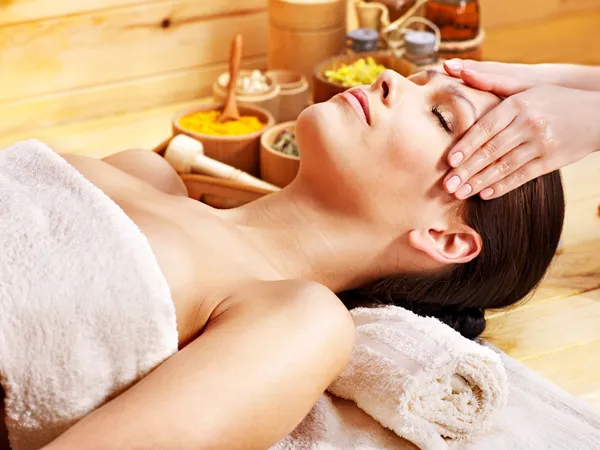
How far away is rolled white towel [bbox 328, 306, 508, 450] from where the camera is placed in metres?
1.32

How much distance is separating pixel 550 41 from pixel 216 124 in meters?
1.58

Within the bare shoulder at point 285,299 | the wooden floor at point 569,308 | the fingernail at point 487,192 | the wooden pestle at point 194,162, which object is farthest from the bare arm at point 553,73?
the bare shoulder at point 285,299

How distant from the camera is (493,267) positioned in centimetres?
153

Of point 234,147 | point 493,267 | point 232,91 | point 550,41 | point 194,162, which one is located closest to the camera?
point 493,267

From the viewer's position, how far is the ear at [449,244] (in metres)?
1.48

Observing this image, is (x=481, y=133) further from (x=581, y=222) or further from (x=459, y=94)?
(x=581, y=222)

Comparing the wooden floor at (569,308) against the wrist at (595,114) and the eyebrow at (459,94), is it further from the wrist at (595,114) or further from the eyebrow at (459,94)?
the eyebrow at (459,94)

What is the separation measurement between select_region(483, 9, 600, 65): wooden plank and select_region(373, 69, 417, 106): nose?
66.3 inches

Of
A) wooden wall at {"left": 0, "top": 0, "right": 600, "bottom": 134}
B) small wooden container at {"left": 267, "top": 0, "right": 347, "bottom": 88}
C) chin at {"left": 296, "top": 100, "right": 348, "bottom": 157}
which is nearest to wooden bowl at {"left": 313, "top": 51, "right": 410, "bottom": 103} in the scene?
small wooden container at {"left": 267, "top": 0, "right": 347, "bottom": 88}

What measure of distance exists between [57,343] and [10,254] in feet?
0.52

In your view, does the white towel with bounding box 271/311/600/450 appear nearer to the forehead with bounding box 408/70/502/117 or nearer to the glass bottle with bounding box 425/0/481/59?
the forehead with bounding box 408/70/502/117

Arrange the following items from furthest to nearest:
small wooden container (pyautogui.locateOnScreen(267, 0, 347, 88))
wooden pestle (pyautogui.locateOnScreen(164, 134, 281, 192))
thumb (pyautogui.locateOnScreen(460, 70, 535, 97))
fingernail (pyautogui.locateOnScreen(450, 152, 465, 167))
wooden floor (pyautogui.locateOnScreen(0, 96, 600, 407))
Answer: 1. small wooden container (pyautogui.locateOnScreen(267, 0, 347, 88))
2. wooden pestle (pyautogui.locateOnScreen(164, 134, 281, 192))
3. wooden floor (pyautogui.locateOnScreen(0, 96, 600, 407))
4. thumb (pyautogui.locateOnScreen(460, 70, 535, 97))
5. fingernail (pyautogui.locateOnScreen(450, 152, 465, 167))

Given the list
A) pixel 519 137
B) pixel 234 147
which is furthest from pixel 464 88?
pixel 234 147

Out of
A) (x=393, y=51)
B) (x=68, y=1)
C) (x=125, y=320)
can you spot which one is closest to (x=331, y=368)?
(x=125, y=320)
